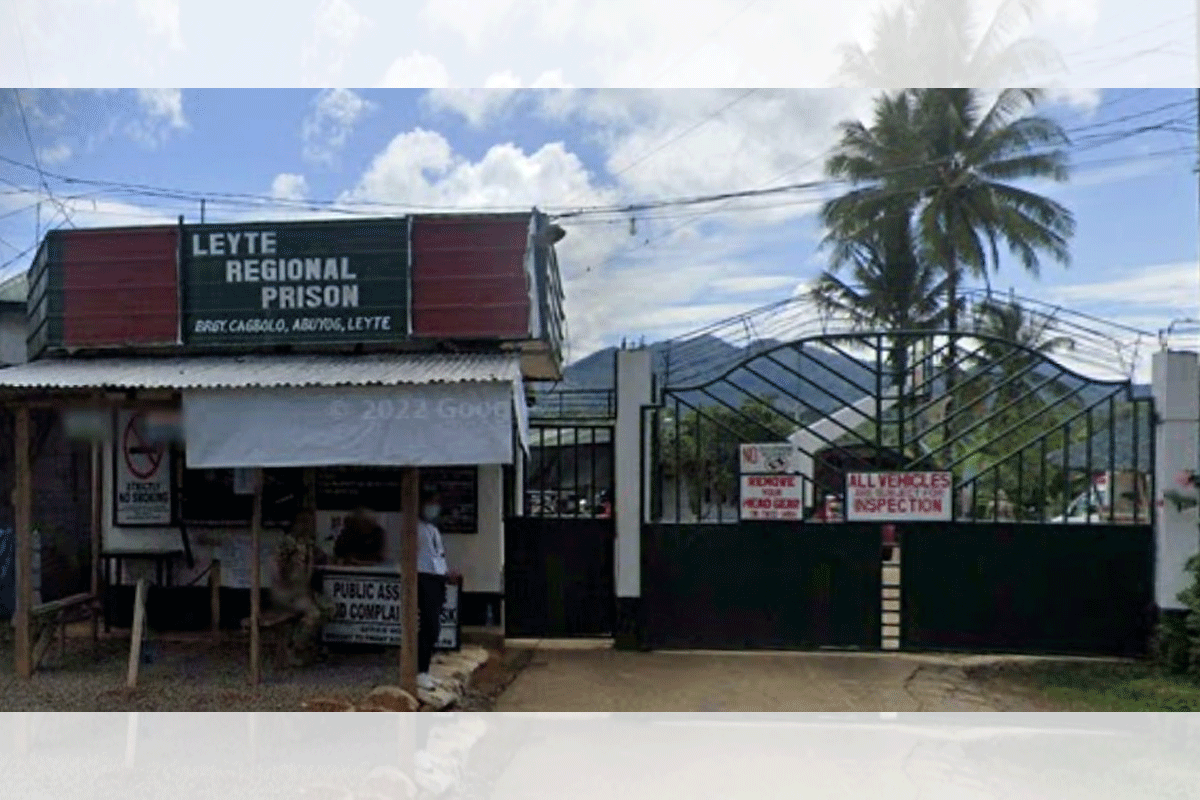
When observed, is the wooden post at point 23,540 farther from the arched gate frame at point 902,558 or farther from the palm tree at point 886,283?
the palm tree at point 886,283

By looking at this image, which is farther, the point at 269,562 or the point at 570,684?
the point at 269,562

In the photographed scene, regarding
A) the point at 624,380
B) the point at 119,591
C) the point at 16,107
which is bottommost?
the point at 119,591

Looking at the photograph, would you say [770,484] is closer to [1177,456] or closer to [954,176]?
[1177,456]

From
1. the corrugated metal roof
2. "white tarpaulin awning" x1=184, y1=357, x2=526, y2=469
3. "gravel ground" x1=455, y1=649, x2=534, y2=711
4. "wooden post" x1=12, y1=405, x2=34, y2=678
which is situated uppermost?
the corrugated metal roof

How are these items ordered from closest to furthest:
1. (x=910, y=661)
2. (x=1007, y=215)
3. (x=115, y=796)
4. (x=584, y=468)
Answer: (x=115, y=796) < (x=910, y=661) < (x=584, y=468) < (x=1007, y=215)

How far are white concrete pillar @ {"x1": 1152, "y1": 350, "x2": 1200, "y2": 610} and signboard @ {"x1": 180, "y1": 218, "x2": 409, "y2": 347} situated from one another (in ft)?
21.6

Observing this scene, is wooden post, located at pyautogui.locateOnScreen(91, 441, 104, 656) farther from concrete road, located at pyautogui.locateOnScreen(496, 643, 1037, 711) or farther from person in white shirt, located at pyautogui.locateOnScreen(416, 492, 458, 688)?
concrete road, located at pyautogui.locateOnScreen(496, 643, 1037, 711)

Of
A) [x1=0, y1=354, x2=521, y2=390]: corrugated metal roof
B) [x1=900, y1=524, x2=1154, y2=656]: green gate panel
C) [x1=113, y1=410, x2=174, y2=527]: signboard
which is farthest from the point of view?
[x1=113, y1=410, x2=174, y2=527]: signboard

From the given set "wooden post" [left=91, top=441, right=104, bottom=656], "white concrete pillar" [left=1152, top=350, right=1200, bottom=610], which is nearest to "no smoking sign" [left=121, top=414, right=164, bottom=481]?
"wooden post" [left=91, top=441, right=104, bottom=656]

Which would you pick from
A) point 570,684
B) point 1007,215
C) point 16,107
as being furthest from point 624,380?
point 1007,215

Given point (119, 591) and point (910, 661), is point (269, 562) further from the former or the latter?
point (910, 661)

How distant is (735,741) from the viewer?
247 inches

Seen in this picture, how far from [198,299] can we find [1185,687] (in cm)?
875

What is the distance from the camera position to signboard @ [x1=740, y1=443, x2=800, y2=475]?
833cm
